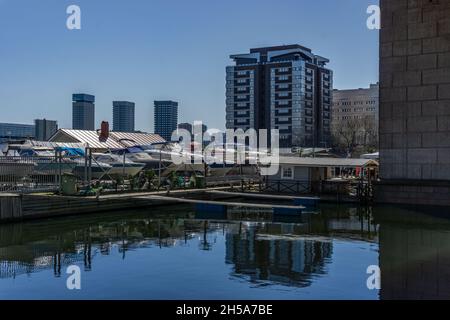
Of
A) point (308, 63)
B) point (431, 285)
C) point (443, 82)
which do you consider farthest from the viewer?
point (308, 63)

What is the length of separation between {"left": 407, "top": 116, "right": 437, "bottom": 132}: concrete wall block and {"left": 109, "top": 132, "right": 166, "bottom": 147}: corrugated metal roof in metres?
24.4

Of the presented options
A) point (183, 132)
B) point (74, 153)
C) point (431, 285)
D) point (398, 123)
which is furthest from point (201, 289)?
point (183, 132)

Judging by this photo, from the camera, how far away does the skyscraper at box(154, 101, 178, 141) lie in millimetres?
149250

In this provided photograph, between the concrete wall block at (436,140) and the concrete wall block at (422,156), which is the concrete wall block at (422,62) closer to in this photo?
the concrete wall block at (436,140)

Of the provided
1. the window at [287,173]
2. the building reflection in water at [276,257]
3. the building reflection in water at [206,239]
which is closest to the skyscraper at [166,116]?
the window at [287,173]

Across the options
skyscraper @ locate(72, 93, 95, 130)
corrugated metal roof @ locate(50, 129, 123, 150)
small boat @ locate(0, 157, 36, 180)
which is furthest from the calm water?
skyscraper @ locate(72, 93, 95, 130)

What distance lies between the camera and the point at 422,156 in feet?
110

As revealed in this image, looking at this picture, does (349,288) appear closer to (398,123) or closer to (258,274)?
(258,274)

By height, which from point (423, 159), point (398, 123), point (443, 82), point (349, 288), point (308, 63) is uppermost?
point (308, 63)

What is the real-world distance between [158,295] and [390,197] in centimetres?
2434

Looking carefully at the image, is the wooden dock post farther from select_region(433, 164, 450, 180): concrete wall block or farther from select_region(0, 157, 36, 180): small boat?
select_region(433, 164, 450, 180): concrete wall block

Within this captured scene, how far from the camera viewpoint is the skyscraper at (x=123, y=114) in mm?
135000

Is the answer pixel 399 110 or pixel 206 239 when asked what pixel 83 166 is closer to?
pixel 206 239

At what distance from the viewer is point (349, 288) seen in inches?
536
